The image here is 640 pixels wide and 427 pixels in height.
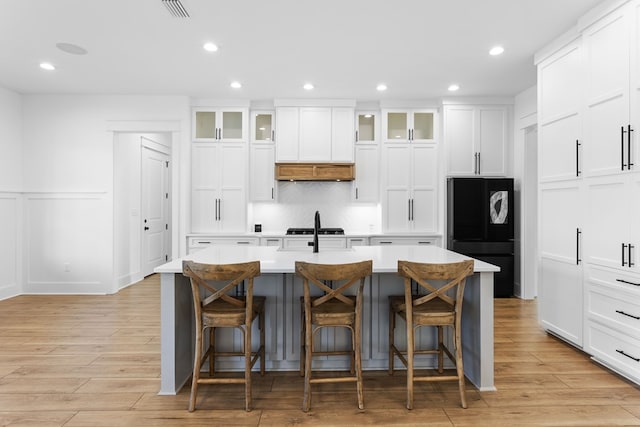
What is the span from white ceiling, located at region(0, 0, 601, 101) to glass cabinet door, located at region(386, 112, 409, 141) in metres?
0.38

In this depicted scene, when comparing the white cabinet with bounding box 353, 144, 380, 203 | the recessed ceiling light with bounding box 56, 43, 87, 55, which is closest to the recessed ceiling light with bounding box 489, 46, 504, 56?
the white cabinet with bounding box 353, 144, 380, 203

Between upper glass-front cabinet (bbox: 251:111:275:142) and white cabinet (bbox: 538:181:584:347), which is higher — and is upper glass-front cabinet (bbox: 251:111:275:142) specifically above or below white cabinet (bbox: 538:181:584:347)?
above

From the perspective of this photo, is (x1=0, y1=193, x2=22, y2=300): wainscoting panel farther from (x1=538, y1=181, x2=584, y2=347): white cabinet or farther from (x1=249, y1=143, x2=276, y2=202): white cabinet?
(x1=538, y1=181, x2=584, y2=347): white cabinet

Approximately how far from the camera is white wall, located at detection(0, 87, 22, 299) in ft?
16.6

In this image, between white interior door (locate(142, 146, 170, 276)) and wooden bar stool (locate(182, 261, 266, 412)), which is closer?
wooden bar stool (locate(182, 261, 266, 412))

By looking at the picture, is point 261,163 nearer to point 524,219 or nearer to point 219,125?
point 219,125

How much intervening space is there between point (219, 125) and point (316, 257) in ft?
11.4

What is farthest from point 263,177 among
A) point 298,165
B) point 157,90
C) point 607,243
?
point 607,243

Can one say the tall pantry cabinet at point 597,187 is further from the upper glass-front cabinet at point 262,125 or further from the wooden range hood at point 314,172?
the upper glass-front cabinet at point 262,125

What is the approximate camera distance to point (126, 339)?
3564 millimetres

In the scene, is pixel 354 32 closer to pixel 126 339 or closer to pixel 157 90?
pixel 157 90

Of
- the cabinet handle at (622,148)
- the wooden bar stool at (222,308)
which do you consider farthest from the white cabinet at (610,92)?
the wooden bar stool at (222,308)

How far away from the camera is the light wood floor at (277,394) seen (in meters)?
2.23

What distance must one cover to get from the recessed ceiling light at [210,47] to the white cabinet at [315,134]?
1.77m
